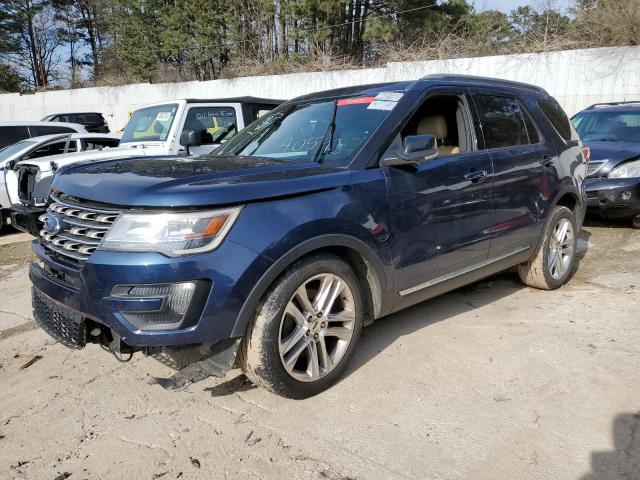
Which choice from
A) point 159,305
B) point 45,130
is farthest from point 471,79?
point 45,130

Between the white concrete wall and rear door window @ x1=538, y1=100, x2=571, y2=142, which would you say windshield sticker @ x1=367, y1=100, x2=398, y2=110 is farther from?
the white concrete wall

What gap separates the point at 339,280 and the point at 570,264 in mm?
3068

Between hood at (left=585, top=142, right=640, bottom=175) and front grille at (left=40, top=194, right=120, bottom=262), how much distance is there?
22.3 feet

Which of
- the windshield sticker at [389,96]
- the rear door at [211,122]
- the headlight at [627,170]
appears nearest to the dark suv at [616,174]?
the headlight at [627,170]

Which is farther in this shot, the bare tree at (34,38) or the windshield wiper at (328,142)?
the bare tree at (34,38)

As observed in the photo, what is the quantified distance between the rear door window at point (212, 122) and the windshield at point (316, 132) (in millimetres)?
3473

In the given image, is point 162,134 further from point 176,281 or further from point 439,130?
point 176,281

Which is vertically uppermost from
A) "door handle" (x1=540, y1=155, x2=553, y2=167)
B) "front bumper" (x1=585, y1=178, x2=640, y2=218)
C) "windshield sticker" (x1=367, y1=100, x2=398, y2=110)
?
"windshield sticker" (x1=367, y1=100, x2=398, y2=110)

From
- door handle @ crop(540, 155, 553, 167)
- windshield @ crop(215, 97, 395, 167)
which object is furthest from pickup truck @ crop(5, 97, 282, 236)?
door handle @ crop(540, 155, 553, 167)

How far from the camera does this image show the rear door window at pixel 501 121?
3.90 meters

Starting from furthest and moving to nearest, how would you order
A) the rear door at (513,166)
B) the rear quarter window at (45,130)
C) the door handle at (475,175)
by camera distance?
1. the rear quarter window at (45,130)
2. the rear door at (513,166)
3. the door handle at (475,175)

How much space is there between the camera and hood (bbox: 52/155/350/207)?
7.84 feet

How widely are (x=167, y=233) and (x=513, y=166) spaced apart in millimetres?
2849

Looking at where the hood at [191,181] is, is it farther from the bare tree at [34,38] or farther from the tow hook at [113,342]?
the bare tree at [34,38]
